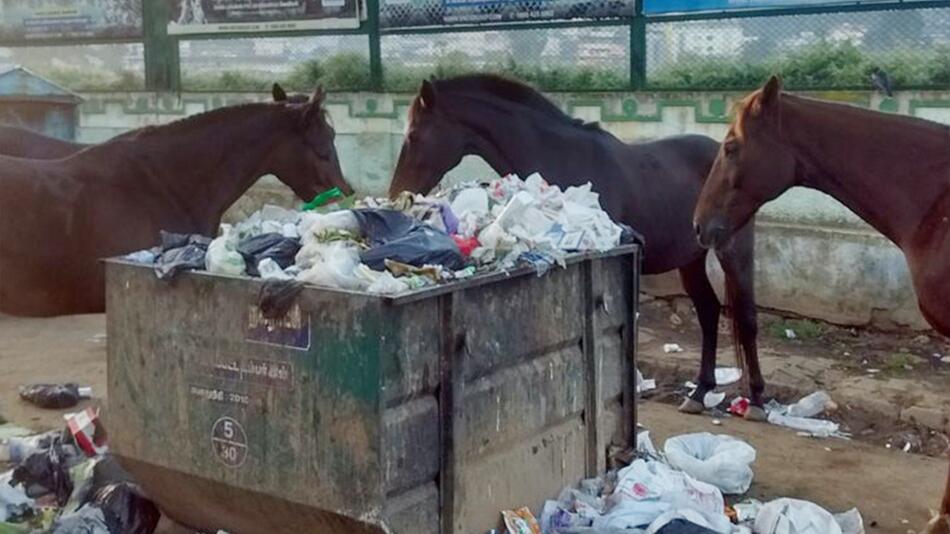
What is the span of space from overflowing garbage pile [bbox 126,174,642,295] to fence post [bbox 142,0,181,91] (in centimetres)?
726

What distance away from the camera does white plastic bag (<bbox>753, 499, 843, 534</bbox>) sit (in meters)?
4.49

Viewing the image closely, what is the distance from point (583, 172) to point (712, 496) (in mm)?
2383

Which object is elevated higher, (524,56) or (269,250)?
(524,56)

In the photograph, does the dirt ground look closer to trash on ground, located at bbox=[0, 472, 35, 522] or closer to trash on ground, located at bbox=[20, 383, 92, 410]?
trash on ground, located at bbox=[20, 383, 92, 410]

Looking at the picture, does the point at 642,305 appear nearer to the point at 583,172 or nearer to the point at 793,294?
the point at 793,294

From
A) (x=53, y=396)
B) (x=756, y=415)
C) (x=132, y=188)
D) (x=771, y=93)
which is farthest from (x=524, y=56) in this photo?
(x=53, y=396)

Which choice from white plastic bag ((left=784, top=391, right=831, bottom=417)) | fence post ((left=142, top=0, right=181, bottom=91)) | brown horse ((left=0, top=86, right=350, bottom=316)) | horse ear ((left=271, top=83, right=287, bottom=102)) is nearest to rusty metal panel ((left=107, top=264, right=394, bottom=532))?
brown horse ((left=0, top=86, right=350, bottom=316))

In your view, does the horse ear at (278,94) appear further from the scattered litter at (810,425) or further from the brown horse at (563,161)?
the scattered litter at (810,425)

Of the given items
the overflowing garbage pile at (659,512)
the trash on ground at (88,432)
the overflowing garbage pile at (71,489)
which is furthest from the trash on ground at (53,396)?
the overflowing garbage pile at (659,512)

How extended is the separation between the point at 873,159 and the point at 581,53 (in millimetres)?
4447

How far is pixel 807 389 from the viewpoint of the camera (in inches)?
274

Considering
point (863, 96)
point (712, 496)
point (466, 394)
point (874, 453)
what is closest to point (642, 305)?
point (863, 96)

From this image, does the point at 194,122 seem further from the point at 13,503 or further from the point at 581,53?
the point at 581,53

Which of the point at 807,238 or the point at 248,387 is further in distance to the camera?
the point at 807,238
